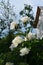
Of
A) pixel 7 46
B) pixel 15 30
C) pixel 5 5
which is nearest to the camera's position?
pixel 7 46

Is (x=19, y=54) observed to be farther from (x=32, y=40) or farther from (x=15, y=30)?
(x=15, y=30)

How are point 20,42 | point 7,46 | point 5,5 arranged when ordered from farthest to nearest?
1. point 5,5
2. point 7,46
3. point 20,42

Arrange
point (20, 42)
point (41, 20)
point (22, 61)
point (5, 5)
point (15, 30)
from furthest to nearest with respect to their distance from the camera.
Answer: point (5, 5) → point (41, 20) → point (15, 30) → point (20, 42) → point (22, 61)

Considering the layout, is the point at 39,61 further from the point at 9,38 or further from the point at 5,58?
the point at 9,38

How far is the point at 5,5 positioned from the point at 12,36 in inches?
162

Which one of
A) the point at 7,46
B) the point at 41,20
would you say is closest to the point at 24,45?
the point at 7,46

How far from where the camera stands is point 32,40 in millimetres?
3021

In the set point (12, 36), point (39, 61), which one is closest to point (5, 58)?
point (39, 61)

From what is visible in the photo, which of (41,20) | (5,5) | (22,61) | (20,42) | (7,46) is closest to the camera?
(22,61)

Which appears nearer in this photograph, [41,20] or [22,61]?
[22,61]

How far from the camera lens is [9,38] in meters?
3.31

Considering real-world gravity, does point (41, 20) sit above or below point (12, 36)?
below

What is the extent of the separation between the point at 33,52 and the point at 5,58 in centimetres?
28

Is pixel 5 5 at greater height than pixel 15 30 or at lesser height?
lesser
